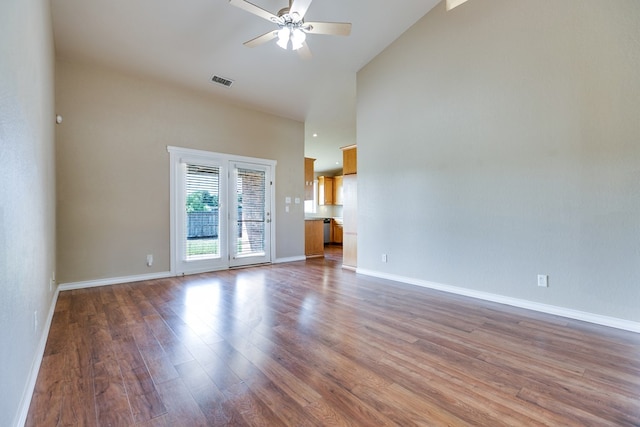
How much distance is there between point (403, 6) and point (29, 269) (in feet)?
15.8

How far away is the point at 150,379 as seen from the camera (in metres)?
1.79

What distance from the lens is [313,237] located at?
275 inches

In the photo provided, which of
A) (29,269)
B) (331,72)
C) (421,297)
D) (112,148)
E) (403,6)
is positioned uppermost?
(403,6)

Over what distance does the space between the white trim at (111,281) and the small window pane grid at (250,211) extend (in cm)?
133

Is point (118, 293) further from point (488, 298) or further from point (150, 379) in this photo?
point (488, 298)

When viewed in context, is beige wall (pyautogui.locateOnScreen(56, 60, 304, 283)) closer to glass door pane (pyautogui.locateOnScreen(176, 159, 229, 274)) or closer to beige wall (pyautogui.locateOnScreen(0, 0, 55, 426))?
glass door pane (pyautogui.locateOnScreen(176, 159, 229, 274))

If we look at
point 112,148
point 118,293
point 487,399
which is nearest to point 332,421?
point 487,399

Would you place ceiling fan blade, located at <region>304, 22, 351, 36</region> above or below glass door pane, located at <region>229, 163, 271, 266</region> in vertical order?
above

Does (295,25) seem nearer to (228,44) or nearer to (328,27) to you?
(328,27)

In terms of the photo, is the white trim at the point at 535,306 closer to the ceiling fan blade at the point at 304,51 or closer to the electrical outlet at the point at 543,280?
the electrical outlet at the point at 543,280

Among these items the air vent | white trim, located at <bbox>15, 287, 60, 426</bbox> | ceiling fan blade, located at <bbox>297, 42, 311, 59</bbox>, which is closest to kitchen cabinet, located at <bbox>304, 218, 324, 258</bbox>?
the air vent

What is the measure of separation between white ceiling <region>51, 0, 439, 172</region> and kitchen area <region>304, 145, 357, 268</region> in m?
1.53

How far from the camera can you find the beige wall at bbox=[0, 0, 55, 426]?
4.02 ft

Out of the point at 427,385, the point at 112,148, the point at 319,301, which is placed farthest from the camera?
the point at 112,148
